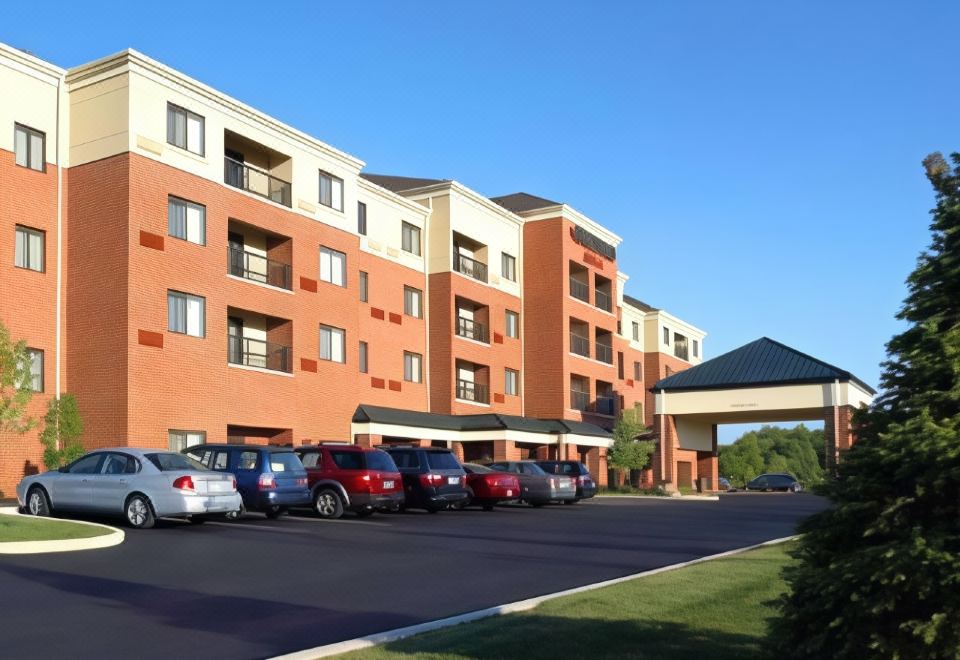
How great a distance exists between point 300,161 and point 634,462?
85.6ft

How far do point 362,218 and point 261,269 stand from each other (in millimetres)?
7469

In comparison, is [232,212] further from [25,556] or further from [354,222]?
[25,556]

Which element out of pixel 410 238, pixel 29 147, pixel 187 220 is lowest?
pixel 187 220

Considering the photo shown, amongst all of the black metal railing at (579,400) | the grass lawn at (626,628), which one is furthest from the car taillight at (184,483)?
the black metal railing at (579,400)

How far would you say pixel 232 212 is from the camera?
3416cm

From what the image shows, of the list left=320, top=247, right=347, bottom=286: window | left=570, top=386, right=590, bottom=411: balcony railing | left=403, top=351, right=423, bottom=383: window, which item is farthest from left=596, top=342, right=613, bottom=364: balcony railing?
left=320, top=247, right=347, bottom=286: window

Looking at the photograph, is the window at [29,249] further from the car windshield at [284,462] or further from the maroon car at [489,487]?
the maroon car at [489,487]

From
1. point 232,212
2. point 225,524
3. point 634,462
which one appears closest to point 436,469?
point 225,524

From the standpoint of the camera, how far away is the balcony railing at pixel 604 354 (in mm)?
60812

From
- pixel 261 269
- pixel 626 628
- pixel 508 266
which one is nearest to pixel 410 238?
pixel 508 266

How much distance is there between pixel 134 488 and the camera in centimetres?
1956

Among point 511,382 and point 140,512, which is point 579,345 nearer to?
point 511,382

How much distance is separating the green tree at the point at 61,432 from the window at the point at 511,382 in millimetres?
25952

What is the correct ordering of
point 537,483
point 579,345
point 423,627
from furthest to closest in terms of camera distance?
1. point 579,345
2. point 537,483
3. point 423,627
